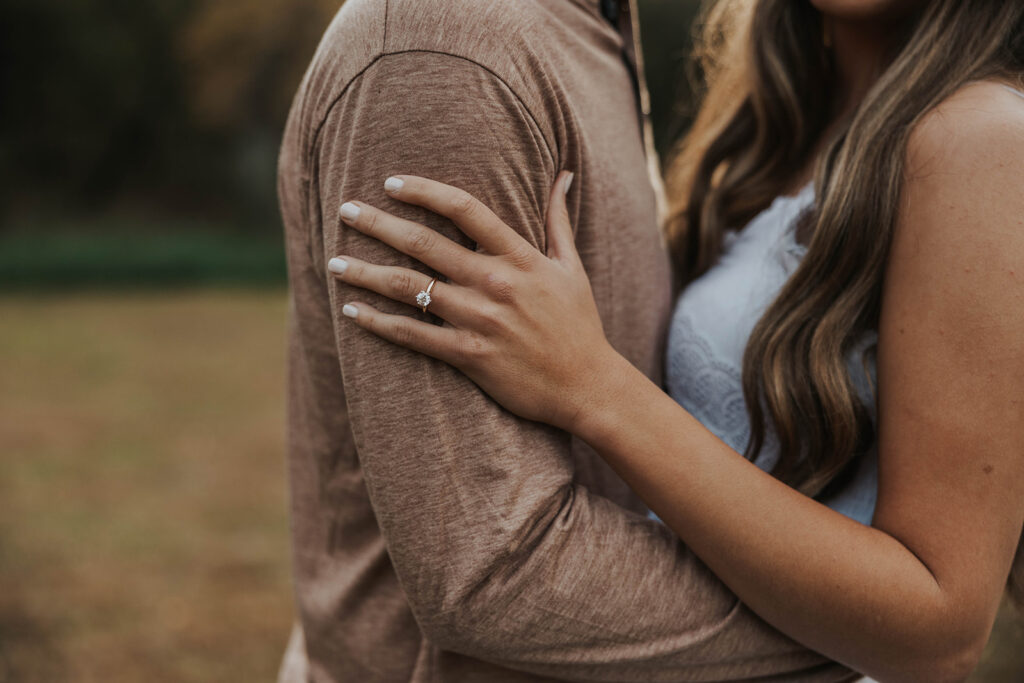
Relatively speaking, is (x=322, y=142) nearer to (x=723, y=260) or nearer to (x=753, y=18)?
(x=723, y=260)

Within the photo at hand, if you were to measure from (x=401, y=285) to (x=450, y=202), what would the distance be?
119 millimetres

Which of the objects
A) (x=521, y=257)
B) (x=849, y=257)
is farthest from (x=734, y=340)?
(x=521, y=257)

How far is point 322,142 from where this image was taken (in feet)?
3.73

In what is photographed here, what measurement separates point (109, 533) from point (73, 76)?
14.6 meters

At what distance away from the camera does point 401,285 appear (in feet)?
3.57

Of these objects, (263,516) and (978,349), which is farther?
(263,516)

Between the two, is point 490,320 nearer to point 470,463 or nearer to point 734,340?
point 470,463

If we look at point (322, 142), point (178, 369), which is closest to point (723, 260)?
point (322, 142)

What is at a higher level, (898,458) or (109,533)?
(898,458)

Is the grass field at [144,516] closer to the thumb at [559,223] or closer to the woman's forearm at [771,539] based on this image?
the woman's forearm at [771,539]

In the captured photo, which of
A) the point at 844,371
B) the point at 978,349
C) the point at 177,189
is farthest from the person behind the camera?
the point at 177,189

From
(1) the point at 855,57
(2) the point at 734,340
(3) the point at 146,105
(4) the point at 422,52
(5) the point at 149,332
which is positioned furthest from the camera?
(3) the point at 146,105

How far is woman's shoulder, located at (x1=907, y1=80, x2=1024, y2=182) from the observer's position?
1133 mm

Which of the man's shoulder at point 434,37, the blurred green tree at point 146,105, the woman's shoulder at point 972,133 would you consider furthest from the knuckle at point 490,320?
the blurred green tree at point 146,105
